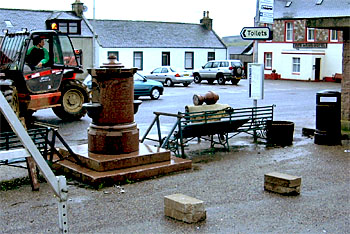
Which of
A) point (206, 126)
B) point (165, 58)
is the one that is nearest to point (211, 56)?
point (165, 58)

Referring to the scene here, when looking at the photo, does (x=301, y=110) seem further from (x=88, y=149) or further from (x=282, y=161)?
(x=88, y=149)

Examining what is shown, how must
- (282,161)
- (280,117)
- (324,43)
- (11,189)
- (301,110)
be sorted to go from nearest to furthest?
(11,189) < (282,161) < (280,117) < (301,110) < (324,43)

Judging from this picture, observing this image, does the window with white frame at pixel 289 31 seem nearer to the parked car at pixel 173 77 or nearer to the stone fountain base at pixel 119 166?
the parked car at pixel 173 77

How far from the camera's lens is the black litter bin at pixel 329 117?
1273cm

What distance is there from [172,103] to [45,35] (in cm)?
873

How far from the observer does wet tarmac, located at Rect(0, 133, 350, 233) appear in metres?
6.78

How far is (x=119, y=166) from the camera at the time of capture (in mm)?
9312

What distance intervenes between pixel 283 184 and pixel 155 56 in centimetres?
4238

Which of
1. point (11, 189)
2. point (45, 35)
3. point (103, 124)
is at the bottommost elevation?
point (11, 189)

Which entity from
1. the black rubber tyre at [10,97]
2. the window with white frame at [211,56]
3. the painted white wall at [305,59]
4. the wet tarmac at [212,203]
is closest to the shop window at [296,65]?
the painted white wall at [305,59]

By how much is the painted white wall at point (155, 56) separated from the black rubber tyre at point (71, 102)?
28098 millimetres

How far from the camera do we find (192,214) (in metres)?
6.88

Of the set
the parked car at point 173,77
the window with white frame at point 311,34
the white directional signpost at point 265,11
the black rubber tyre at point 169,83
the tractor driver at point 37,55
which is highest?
the window with white frame at point 311,34

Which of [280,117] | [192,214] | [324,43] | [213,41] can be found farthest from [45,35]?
[213,41]
